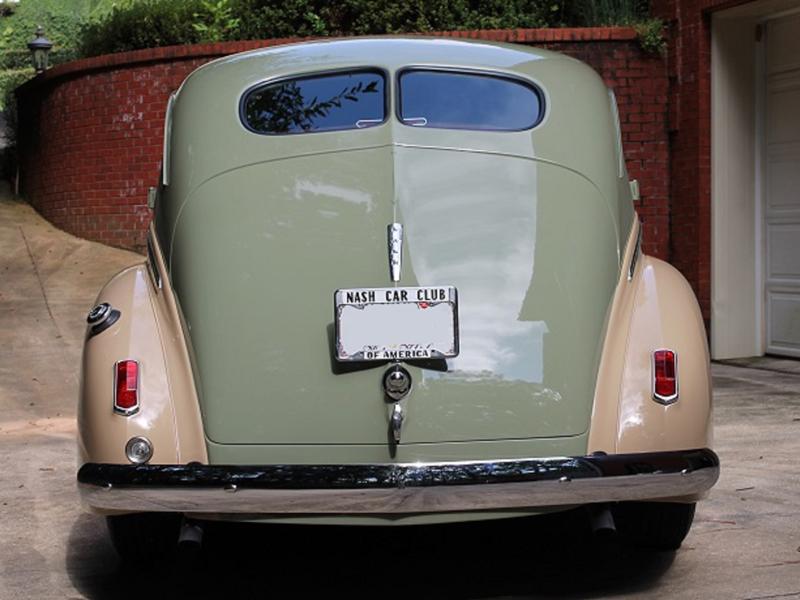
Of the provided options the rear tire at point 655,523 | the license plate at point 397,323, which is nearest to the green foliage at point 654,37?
the rear tire at point 655,523

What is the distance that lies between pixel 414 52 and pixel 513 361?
1283 millimetres

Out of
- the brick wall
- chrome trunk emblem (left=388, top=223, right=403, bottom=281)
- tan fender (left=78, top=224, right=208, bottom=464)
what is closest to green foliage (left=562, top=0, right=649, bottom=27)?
the brick wall

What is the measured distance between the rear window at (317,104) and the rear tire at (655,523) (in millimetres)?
1682

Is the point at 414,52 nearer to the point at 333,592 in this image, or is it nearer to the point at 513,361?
the point at 513,361

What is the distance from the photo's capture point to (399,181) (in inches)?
167

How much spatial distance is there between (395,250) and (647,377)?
930 millimetres

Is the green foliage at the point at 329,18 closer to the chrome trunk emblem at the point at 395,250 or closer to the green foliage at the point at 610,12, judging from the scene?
the green foliage at the point at 610,12

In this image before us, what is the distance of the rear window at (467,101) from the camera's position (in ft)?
14.7

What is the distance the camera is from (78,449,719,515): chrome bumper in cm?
372

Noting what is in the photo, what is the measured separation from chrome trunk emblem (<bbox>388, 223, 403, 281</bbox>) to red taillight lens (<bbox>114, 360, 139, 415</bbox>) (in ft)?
2.99

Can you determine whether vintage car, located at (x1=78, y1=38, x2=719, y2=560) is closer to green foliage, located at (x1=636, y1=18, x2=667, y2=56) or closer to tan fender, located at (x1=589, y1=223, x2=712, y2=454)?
tan fender, located at (x1=589, y1=223, x2=712, y2=454)

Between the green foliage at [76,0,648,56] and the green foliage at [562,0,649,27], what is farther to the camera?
the green foliage at [76,0,648,56]

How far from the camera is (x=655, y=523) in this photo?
4680 mm

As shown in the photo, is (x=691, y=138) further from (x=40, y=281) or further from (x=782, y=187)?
Answer: (x=40, y=281)
